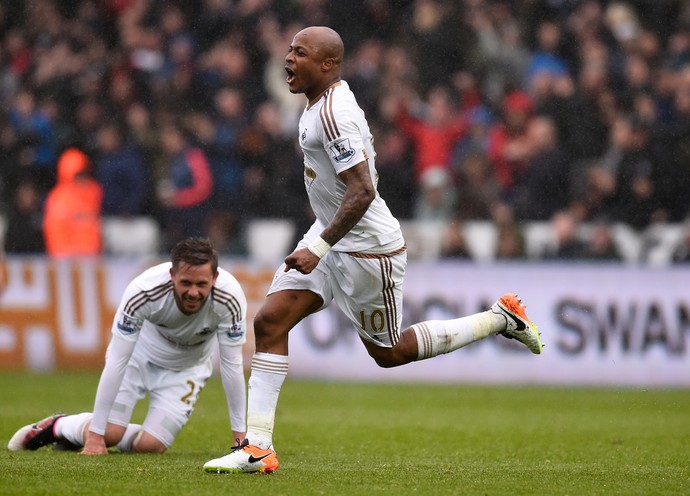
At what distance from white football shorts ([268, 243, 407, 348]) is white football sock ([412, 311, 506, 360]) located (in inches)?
10.0

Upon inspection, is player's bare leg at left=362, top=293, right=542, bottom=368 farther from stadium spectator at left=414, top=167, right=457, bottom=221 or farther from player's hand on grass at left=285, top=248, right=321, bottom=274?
stadium spectator at left=414, top=167, right=457, bottom=221

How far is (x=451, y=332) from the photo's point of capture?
25.2 ft

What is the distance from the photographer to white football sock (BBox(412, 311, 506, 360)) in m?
7.61

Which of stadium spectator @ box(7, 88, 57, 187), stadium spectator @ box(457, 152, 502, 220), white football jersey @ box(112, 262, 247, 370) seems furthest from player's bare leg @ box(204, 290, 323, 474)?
stadium spectator @ box(7, 88, 57, 187)

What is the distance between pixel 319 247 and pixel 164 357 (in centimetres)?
232

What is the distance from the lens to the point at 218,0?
19188 millimetres

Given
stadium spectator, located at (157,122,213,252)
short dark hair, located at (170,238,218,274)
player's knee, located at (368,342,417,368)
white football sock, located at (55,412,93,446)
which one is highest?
stadium spectator, located at (157,122,213,252)

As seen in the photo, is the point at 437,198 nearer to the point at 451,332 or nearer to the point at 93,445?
the point at 451,332

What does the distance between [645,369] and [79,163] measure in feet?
25.0

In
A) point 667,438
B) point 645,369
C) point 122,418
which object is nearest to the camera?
point 122,418


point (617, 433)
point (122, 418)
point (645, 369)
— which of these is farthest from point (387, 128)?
point (122, 418)

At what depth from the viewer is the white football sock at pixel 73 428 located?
8.23 meters

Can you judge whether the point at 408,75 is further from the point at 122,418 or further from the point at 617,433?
the point at 122,418

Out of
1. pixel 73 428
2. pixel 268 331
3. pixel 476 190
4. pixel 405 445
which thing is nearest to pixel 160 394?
pixel 73 428
